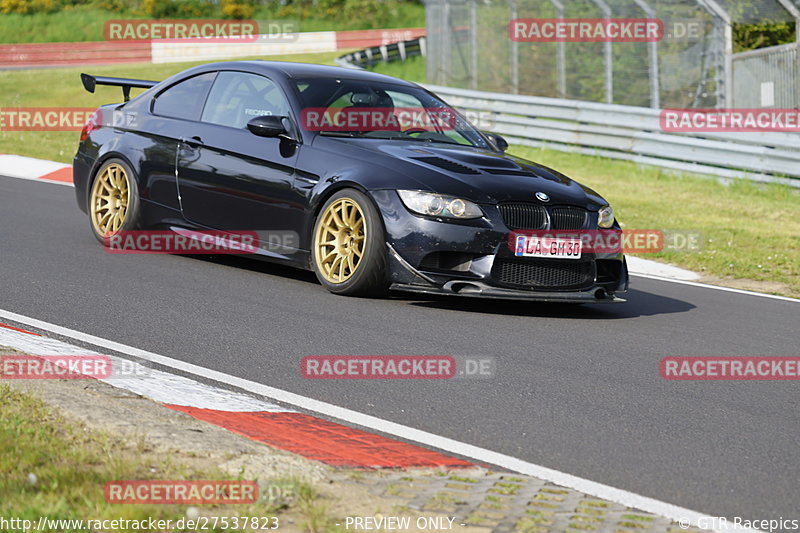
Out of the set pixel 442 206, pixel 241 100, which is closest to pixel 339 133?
pixel 241 100

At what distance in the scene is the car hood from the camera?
24.7 ft

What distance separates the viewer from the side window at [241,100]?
8633 mm

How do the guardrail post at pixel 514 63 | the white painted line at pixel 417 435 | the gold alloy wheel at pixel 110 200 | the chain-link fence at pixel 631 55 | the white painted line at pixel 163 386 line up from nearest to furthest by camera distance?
1. the white painted line at pixel 417 435
2. the white painted line at pixel 163 386
3. the gold alloy wheel at pixel 110 200
4. the chain-link fence at pixel 631 55
5. the guardrail post at pixel 514 63

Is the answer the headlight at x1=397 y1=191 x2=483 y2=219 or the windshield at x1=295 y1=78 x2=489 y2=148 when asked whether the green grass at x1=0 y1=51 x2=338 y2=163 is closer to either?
the windshield at x1=295 y1=78 x2=489 y2=148

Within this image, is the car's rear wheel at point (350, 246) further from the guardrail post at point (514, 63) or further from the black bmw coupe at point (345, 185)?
the guardrail post at point (514, 63)

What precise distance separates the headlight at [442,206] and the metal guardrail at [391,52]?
110ft

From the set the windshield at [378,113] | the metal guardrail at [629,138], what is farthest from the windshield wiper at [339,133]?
the metal guardrail at [629,138]

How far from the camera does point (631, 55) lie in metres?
19.2

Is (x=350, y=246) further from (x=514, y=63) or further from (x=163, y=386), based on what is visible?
(x=514, y=63)

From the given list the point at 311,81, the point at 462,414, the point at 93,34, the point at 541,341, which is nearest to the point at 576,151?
the point at 311,81

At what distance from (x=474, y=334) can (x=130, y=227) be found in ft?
11.7

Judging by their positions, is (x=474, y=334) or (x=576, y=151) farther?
(x=576, y=151)

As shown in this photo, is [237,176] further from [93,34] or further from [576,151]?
[93,34]

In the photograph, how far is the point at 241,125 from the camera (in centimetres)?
866
